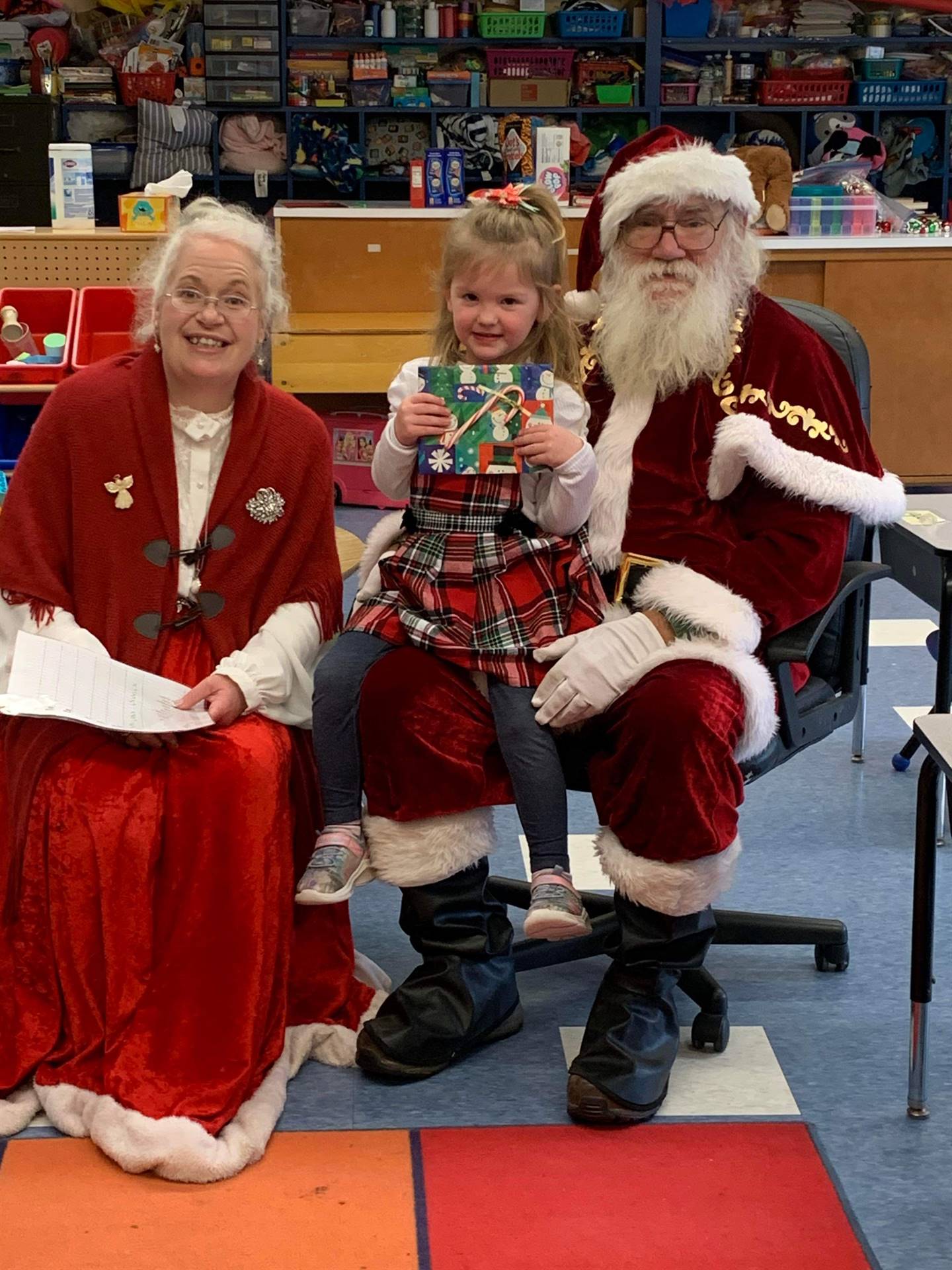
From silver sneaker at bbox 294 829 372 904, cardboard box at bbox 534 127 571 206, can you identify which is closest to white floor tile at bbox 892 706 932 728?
silver sneaker at bbox 294 829 372 904

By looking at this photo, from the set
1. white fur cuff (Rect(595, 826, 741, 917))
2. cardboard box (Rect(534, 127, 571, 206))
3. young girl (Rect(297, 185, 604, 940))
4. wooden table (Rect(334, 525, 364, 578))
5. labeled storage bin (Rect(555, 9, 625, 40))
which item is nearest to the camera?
white fur cuff (Rect(595, 826, 741, 917))

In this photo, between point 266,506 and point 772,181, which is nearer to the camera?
point 266,506

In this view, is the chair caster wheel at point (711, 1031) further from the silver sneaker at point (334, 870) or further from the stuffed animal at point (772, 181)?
the stuffed animal at point (772, 181)

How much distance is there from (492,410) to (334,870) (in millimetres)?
733

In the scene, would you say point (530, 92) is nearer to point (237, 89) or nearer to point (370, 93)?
point (370, 93)

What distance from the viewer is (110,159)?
7707mm

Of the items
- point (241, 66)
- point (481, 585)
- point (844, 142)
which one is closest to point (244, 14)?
point (241, 66)

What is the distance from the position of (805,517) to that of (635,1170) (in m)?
1.04

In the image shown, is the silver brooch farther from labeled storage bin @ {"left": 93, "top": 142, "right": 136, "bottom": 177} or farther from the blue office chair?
labeled storage bin @ {"left": 93, "top": 142, "right": 136, "bottom": 177}

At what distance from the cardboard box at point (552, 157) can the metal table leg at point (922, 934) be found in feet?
14.3

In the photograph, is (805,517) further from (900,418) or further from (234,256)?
(900,418)

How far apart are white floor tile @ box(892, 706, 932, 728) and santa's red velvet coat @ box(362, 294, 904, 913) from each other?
59.0 inches

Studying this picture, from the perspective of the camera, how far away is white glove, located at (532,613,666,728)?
220 centimetres

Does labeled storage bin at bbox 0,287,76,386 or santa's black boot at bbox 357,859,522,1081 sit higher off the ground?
labeled storage bin at bbox 0,287,76,386
